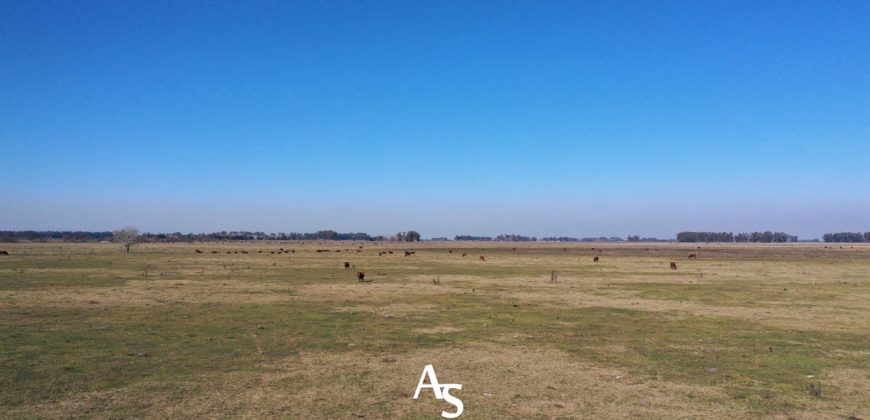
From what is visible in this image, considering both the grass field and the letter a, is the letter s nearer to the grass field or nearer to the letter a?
the letter a

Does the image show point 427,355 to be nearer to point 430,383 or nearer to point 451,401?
point 430,383

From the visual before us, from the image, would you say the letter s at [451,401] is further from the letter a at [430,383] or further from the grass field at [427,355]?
the grass field at [427,355]

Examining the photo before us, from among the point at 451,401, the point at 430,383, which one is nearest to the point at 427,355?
the point at 430,383

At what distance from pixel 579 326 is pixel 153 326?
1460 centimetres

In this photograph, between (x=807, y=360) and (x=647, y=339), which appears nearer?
(x=807, y=360)

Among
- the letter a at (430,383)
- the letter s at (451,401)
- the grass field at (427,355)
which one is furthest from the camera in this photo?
the letter a at (430,383)

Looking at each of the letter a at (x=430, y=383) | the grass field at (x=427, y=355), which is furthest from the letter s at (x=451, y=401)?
the grass field at (x=427, y=355)

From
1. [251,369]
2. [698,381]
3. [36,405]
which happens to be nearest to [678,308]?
[698,381]

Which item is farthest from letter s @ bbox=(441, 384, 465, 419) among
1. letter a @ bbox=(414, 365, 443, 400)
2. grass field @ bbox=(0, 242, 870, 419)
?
grass field @ bbox=(0, 242, 870, 419)

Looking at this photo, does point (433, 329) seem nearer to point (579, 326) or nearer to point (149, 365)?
point (579, 326)

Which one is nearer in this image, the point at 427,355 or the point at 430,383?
the point at 430,383

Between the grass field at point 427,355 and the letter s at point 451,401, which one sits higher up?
the grass field at point 427,355

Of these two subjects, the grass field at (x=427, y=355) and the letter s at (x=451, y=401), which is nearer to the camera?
the letter s at (x=451, y=401)

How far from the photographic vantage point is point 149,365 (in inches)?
532
